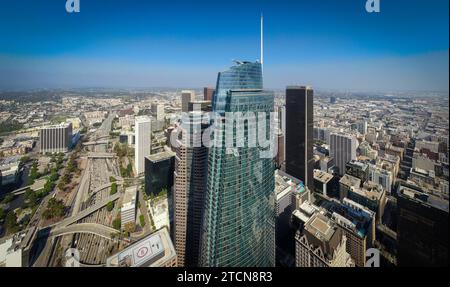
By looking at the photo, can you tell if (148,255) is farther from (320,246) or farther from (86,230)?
(86,230)

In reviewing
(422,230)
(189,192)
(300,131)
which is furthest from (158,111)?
(422,230)

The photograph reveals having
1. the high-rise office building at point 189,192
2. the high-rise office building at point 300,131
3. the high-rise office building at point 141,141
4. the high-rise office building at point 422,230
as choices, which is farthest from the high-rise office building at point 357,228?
the high-rise office building at point 141,141

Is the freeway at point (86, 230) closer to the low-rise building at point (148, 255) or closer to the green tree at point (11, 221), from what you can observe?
the green tree at point (11, 221)

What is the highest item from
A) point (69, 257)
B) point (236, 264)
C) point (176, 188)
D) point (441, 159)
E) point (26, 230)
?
point (441, 159)

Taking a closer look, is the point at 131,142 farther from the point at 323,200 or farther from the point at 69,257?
the point at 323,200

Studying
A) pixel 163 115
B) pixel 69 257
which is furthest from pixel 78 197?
pixel 163 115

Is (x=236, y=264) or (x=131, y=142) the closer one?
(x=236, y=264)
